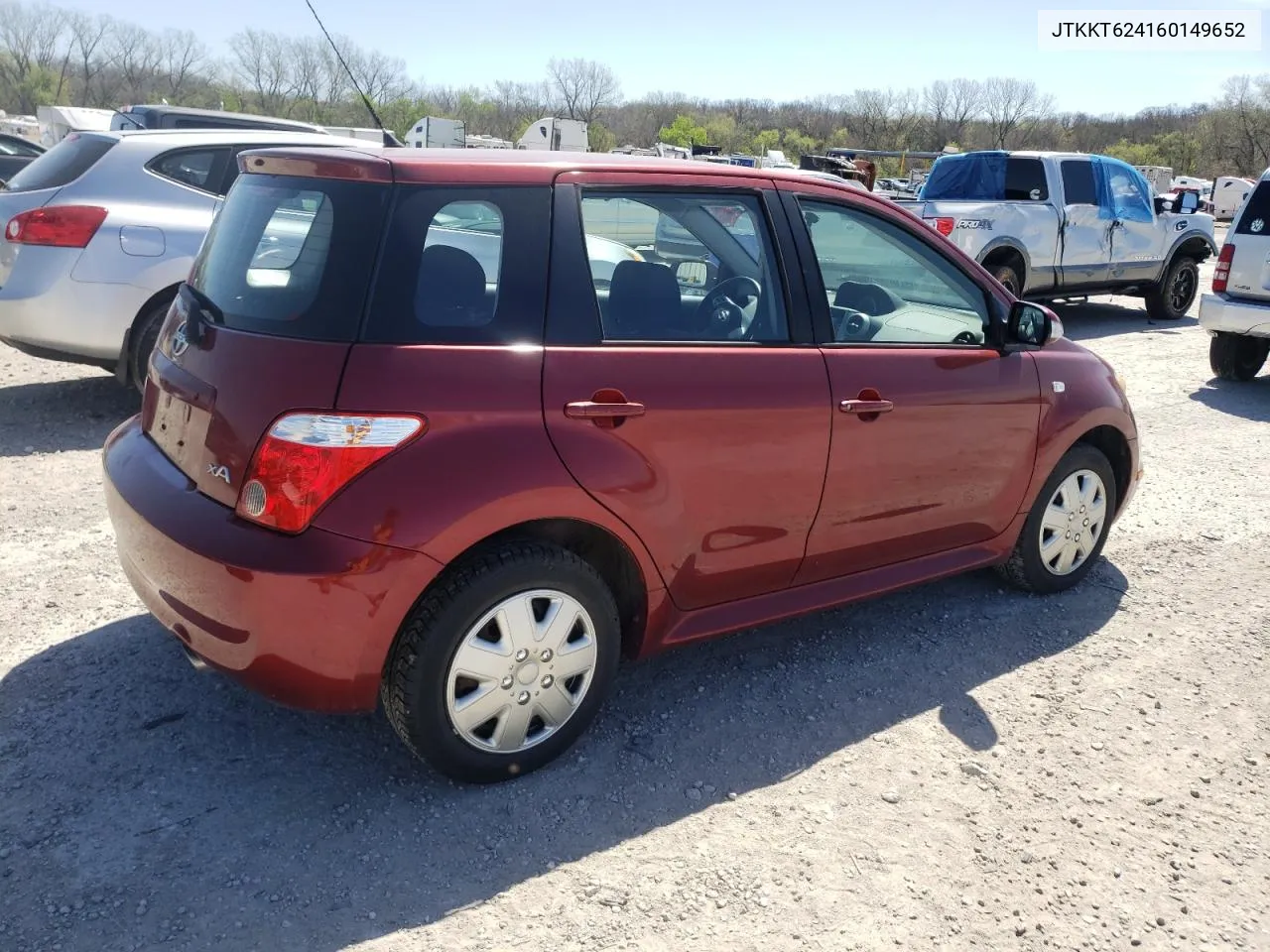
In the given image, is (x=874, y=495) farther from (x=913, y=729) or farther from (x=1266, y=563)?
(x=1266, y=563)

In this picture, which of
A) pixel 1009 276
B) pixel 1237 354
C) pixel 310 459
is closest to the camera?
pixel 310 459

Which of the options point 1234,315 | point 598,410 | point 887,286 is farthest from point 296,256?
point 1234,315

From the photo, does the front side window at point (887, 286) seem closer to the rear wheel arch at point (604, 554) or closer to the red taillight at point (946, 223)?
the rear wheel arch at point (604, 554)

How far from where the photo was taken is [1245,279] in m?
8.58

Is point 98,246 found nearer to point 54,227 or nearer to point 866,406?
point 54,227

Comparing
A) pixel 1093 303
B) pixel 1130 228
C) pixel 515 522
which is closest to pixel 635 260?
pixel 515 522

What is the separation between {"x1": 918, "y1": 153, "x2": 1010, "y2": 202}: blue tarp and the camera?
1140cm

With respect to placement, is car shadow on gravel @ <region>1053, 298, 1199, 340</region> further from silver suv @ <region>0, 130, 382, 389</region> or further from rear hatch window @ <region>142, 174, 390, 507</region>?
rear hatch window @ <region>142, 174, 390, 507</region>

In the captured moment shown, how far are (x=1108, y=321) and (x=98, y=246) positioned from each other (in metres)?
11.4

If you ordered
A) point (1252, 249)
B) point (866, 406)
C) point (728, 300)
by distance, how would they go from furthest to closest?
point (1252, 249), point (866, 406), point (728, 300)

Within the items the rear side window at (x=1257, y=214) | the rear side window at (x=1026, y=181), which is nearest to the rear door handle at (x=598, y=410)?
the rear side window at (x=1257, y=214)

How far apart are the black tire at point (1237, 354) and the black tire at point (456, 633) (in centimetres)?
823

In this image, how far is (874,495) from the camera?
3.58 meters

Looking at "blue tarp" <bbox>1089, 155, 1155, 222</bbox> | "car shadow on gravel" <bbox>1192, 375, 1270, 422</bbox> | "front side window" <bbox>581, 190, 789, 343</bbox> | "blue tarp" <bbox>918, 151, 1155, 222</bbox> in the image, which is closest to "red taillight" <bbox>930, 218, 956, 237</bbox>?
"blue tarp" <bbox>918, 151, 1155, 222</bbox>
